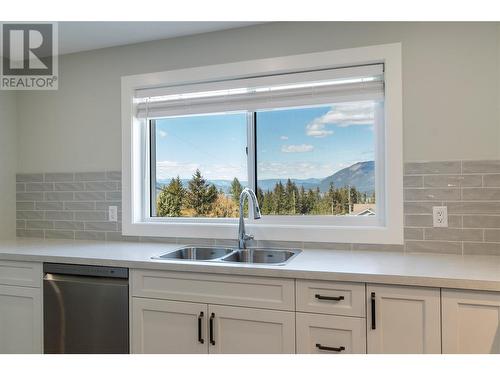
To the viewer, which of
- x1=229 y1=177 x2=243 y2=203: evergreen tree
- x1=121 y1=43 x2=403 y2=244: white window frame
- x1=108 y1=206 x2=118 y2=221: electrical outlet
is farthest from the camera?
x1=108 y1=206 x2=118 y2=221: electrical outlet

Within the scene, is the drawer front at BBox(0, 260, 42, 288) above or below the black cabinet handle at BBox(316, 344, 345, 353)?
above

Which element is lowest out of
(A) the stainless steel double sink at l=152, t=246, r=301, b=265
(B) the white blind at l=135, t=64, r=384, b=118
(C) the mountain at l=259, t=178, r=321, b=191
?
(A) the stainless steel double sink at l=152, t=246, r=301, b=265

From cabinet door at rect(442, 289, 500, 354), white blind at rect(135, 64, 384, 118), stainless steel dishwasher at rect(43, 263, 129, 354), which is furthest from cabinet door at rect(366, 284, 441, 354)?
stainless steel dishwasher at rect(43, 263, 129, 354)

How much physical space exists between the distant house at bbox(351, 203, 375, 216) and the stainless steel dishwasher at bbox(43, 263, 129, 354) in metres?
1.37

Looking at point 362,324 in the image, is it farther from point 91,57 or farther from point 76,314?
point 91,57

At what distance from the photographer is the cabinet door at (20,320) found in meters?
2.04

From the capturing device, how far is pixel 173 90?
7.96 ft

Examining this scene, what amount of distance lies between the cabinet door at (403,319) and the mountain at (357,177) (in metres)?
0.80

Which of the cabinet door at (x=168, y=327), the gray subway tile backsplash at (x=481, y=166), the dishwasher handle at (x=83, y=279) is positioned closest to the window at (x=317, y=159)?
the gray subway tile backsplash at (x=481, y=166)

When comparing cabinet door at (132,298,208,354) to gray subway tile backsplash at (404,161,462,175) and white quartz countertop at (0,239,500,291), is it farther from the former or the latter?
gray subway tile backsplash at (404,161,462,175)

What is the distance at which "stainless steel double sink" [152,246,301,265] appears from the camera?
2090 mm

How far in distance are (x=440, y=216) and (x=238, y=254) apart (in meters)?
1.14

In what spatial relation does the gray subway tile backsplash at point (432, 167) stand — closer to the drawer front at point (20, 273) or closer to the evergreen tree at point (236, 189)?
the evergreen tree at point (236, 189)
